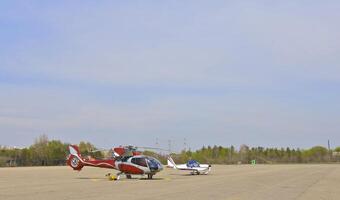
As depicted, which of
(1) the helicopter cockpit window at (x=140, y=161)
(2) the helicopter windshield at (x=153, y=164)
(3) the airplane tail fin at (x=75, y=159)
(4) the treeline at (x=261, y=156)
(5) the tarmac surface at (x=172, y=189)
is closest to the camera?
(5) the tarmac surface at (x=172, y=189)

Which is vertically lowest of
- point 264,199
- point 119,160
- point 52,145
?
point 264,199

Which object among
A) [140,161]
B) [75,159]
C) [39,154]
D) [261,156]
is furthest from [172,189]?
[261,156]

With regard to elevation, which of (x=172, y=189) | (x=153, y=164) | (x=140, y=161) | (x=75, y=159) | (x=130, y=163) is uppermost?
(x=75, y=159)

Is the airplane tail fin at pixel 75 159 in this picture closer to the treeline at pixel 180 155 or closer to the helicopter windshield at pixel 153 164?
the helicopter windshield at pixel 153 164

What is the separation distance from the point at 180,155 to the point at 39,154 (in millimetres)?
45380

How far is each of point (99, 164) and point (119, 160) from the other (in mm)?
2673

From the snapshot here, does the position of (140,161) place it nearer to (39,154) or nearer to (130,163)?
(130,163)

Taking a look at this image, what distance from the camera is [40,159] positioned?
136000mm

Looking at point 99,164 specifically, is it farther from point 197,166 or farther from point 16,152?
point 16,152

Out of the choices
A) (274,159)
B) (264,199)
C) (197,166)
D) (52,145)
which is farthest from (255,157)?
(264,199)

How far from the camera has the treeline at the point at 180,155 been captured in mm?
132625

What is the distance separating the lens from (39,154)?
145000mm

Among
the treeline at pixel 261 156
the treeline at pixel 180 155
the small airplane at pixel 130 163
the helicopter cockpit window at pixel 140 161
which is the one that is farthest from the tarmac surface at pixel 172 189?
the treeline at pixel 261 156

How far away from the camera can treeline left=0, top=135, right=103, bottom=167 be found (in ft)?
417
